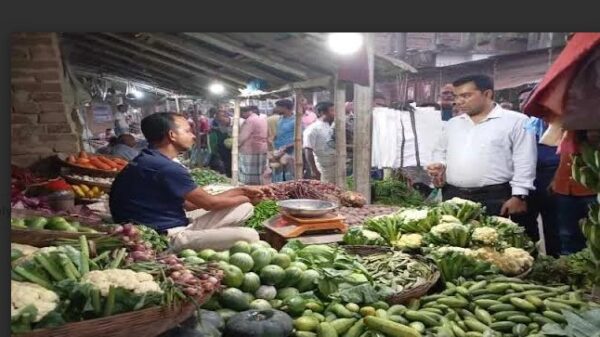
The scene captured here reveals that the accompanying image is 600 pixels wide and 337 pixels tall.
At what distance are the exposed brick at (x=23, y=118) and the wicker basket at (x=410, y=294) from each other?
2.02 metres

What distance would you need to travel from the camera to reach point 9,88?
2.32 meters

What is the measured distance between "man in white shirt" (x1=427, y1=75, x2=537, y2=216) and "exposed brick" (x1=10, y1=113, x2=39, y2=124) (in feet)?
9.32

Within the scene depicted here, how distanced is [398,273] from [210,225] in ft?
4.34

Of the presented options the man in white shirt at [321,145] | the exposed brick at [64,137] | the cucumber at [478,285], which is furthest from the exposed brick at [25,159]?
the cucumber at [478,285]

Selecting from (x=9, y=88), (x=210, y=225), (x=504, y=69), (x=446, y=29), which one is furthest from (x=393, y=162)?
(x=9, y=88)

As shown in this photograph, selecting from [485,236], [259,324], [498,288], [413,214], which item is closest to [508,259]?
[485,236]

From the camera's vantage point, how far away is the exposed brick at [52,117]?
2.84 metres

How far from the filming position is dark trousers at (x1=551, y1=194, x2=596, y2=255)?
4160mm

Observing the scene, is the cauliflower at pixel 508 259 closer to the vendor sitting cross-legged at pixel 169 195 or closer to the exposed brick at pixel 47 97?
the vendor sitting cross-legged at pixel 169 195

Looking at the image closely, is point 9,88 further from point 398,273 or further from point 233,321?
point 398,273

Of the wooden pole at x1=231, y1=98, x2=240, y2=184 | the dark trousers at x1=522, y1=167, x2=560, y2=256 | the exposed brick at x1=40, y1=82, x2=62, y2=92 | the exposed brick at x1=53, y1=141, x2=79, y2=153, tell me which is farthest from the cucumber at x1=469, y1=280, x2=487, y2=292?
the exposed brick at x1=40, y1=82, x2=62, y2=92

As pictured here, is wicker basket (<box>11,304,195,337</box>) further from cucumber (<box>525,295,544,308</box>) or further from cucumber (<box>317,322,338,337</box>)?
cucumber (<box>525,295,544,308</box>)

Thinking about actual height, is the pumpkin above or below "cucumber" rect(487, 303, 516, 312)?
above

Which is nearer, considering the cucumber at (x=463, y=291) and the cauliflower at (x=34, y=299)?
the cauliflower at (x=34, y=299)
